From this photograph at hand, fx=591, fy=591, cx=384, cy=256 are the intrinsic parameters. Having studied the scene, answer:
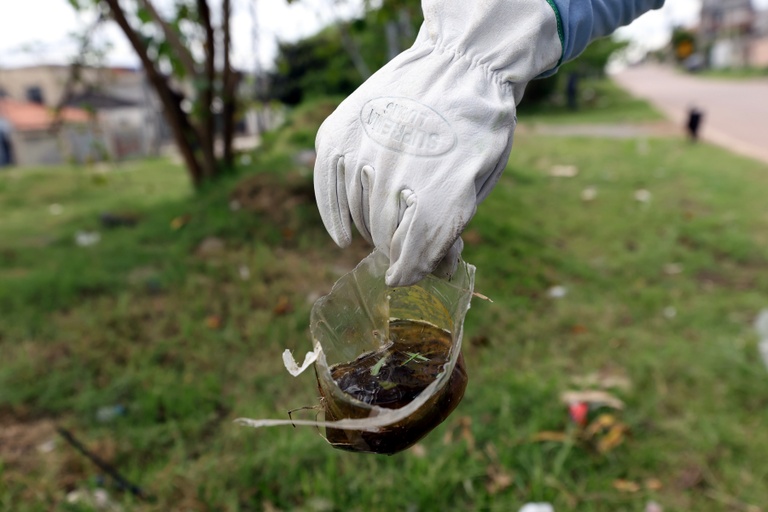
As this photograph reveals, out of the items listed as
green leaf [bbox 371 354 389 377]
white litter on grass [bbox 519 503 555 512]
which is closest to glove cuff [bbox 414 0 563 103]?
green leaf [bbox 371 354 389 377]

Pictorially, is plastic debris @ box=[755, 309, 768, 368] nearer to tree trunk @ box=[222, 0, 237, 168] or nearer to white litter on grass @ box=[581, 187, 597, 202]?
white litter on grass @ box=[581, 187, 597, 202]

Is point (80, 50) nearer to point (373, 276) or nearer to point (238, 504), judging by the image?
point (238, 504)

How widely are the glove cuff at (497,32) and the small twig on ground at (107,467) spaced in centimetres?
183

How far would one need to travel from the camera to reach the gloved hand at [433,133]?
34.8 inches

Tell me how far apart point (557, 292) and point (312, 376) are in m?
1.64

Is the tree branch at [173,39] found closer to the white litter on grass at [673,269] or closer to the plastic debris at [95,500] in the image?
the plastic debris at [95,500]

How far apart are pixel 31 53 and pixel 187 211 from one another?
4.96ft

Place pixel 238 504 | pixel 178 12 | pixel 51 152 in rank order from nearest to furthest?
pixel 238 504
pixel 178 12
pixel 51 152

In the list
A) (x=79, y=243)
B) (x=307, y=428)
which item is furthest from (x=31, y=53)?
(x=307, y=428)

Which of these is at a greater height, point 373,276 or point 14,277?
point 373,276

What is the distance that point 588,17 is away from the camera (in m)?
1.05

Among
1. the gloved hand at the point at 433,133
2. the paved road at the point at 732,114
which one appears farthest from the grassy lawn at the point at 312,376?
the paved road at the point at 732,114

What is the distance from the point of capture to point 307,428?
2281 mm

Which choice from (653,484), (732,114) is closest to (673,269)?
(653,484)
